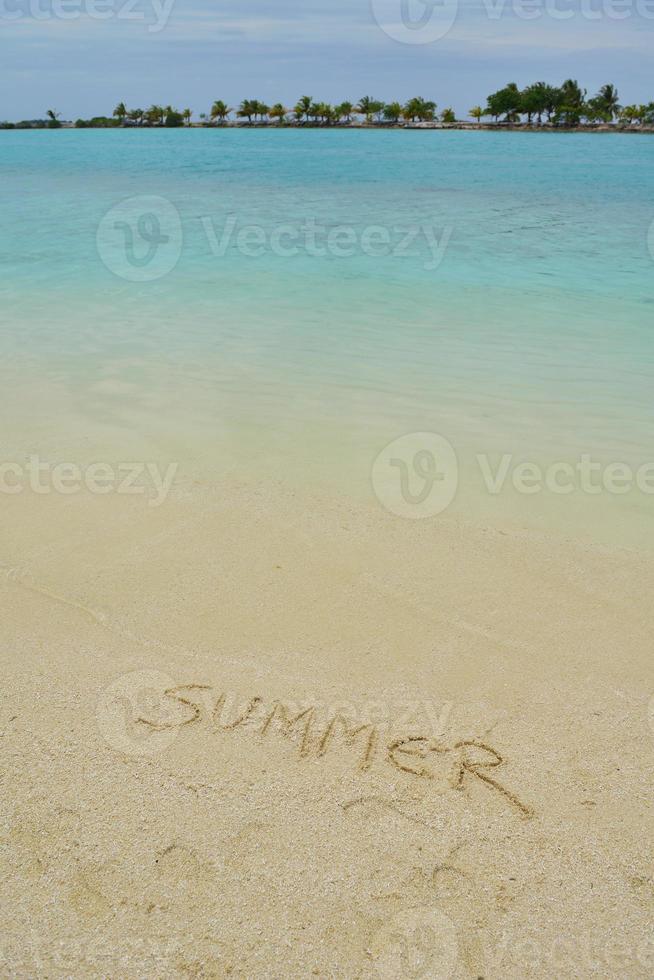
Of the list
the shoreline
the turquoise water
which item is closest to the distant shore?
the shoreline

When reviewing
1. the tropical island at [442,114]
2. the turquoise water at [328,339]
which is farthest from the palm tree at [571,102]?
the turquoise water at [328,339]

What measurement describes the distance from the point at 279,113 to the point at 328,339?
119 metres

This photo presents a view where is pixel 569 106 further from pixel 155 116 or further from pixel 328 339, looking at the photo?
pixel 328 339

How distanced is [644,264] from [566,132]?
3578 inches

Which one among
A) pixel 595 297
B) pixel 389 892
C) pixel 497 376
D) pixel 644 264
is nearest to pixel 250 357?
pixel 497 376

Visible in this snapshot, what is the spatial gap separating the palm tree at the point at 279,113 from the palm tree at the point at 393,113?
15976mm

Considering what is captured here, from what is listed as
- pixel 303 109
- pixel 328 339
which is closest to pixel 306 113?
pixel 303 109

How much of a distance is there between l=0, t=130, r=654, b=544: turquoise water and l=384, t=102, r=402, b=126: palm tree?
101433mm

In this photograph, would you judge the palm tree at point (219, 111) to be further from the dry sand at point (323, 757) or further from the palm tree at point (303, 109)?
the dry sand at point (323, 757)

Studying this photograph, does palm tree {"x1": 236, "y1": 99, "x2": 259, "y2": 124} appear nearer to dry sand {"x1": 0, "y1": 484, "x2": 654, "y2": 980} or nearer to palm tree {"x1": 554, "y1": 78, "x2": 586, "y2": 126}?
palm tree {"x1": 554, "y1": 78, "x2": 586, "y2": 126}

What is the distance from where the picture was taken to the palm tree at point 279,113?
11300cm

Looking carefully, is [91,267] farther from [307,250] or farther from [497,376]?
[497,376]

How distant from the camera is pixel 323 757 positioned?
8.46ft

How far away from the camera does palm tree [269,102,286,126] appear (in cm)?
11300
